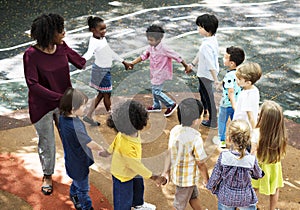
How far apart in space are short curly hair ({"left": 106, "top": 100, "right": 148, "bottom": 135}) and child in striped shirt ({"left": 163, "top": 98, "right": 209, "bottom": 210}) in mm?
378

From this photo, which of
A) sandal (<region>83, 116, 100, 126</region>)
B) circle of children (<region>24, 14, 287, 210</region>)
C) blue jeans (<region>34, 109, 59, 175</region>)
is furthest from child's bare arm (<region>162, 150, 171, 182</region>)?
sandal (<region>83, 116, 100, 126</region>)

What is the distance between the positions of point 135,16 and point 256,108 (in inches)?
295

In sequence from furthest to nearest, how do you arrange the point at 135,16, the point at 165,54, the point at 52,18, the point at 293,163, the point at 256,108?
the point at 135,16
the point at 165,54
the point at 293,163
the point at 256,108
the point at 52,18

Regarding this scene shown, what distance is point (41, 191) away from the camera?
5680 millimetres

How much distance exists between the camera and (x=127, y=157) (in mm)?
4594

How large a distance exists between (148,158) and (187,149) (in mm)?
1888

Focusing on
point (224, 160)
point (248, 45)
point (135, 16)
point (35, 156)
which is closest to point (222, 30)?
point (248, 45)

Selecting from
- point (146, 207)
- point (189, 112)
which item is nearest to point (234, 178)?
point (189, 112)

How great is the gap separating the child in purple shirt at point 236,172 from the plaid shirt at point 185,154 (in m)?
0.20

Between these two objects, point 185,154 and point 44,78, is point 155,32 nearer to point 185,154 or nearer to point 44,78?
point 44,78

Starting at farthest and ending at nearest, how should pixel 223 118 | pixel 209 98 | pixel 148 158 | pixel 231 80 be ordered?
pixel 209 98 → pixel 223 118 → pixel 148 158 → pixel 231 80

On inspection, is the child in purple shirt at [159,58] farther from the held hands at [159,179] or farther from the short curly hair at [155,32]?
the held hands at [159,179]

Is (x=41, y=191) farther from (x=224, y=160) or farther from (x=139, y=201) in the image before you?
(x=224, y=160)

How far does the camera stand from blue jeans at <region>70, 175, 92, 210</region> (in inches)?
203
